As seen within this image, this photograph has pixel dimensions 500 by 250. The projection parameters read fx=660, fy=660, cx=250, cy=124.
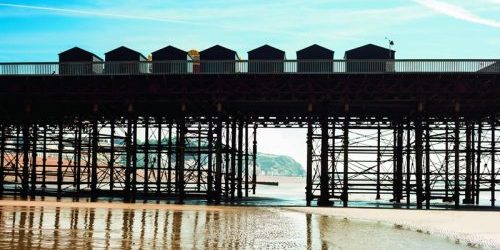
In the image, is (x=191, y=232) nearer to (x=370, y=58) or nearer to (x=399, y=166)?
(x=370, y=58)

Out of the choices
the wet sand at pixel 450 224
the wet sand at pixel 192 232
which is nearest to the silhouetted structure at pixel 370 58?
the wet sand at pixel 450 224

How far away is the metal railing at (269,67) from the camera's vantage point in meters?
38.2

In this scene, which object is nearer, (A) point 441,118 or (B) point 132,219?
(B) point 132,219

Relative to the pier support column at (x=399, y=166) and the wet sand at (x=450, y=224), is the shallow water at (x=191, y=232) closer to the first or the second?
the wet sand at (x=450, y=224)

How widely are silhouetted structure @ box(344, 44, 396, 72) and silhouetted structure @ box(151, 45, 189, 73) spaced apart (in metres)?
10.3

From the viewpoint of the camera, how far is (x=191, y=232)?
20844 millimetres

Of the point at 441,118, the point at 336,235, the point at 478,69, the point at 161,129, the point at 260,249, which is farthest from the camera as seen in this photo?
the point at 161,129

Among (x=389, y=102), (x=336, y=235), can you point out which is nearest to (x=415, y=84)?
(x=389, y=102)

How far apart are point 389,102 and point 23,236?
27132mm

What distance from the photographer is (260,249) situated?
55.6ft

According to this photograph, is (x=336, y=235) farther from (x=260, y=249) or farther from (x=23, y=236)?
(x=23, y=236)

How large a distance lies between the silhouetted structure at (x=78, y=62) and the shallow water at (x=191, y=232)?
14.9 m

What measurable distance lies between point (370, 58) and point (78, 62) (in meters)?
18.5

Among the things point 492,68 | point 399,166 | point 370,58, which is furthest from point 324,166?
point 492,68
